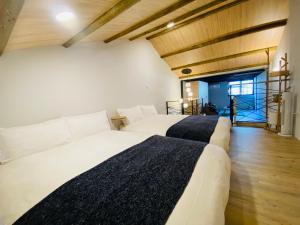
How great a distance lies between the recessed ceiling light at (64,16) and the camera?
1.69m

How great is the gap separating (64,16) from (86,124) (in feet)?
4.83

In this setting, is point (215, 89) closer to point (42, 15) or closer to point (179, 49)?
A: point (179, 49)

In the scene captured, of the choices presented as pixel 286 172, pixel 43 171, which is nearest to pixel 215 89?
pixel 286 172

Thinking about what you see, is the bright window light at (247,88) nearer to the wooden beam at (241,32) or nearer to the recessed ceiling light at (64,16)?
the wooden beam at (241,32)

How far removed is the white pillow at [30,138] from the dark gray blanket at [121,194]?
1.02m

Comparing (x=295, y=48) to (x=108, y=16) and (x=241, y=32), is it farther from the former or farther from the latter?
(x=108, y=16)

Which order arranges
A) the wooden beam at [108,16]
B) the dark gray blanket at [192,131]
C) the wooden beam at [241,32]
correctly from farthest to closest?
the wooden beam at [241,32], the dark gray blanket at [192,131], the wooden beam at [108,16]

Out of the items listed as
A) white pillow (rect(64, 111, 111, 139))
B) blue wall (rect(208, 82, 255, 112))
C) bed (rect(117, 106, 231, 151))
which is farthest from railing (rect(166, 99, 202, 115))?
blue wall (rect(208, 82, 255, 112))

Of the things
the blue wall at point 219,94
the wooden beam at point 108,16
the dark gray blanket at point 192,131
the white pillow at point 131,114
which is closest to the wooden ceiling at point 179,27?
the wooden beam at point 108,16

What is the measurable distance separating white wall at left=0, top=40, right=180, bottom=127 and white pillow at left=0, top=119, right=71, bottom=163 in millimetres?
379

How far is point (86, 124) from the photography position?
99.1 inches

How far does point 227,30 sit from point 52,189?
5105mm

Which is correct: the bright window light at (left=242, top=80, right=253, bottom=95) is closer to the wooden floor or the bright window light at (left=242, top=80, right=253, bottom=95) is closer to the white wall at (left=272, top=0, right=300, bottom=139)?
the white wall at (left=272, top=0, right=300, bottom=139)

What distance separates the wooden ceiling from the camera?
70.2 inches
